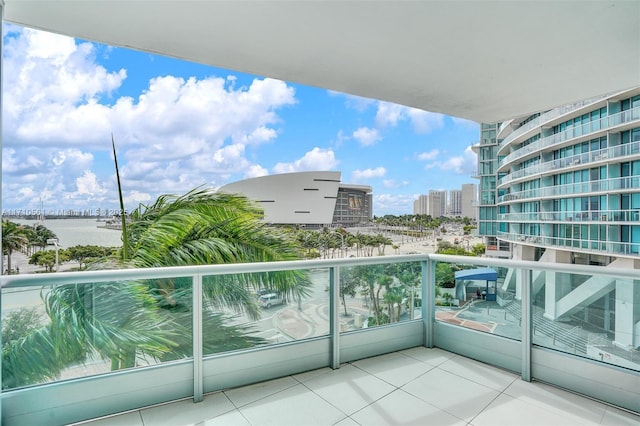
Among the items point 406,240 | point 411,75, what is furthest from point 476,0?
point 406,240

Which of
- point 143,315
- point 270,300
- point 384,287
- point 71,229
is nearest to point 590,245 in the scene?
point 384,287

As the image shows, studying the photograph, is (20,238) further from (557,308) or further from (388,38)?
(557,308)

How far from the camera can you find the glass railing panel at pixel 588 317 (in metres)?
2.26

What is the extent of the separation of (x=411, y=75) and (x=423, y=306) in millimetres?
2182

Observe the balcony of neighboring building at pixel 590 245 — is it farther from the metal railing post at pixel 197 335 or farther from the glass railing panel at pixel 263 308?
the metal railing post at pixel 197 335

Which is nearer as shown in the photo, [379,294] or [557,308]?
[557,308]

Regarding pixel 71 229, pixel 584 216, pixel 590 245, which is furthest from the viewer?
pixel 584 216

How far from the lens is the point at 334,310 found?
2.90m

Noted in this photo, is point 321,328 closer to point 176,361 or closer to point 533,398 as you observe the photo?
point 176,361

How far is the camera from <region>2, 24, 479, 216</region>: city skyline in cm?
359

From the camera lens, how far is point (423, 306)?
3.38 m

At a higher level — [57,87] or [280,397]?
[57,87]

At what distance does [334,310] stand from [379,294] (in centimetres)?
54

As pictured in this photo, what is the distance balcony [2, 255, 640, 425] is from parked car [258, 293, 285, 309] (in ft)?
0.14
